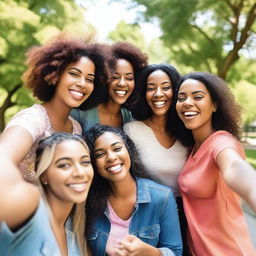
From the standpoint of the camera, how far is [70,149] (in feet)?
6.88

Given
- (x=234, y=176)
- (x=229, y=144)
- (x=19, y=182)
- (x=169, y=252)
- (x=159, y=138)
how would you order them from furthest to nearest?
(x=159, y=138) < (x=169, y=252) < (x=229, y=144) < (x=234, y=176) < (x=19, y=182)

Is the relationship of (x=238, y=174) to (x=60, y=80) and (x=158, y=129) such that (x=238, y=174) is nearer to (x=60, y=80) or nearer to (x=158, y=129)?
(x=158, y=129)

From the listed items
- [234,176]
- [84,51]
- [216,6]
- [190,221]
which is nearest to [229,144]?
[234,176]

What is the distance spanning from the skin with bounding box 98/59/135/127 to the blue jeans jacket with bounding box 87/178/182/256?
3.36 feet

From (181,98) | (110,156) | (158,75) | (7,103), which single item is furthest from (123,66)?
(7,103)

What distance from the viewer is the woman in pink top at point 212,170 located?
97.6 inches

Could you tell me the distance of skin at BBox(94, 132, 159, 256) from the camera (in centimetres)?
255

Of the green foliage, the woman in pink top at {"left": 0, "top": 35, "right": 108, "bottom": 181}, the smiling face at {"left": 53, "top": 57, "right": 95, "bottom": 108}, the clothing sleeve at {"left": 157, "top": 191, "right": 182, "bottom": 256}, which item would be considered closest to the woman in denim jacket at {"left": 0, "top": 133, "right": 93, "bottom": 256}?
the woman in pink top at {"left": 0, "top": 35, "right": 108, "bottom": 181}

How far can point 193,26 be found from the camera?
46.9 feet

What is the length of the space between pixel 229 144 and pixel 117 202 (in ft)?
2.99

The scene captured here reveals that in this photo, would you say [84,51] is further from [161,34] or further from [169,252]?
[161,34]

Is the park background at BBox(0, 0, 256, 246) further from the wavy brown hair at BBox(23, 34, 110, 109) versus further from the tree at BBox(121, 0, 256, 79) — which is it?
the wavy brown hair at BBox(23, 34, 110, 109)

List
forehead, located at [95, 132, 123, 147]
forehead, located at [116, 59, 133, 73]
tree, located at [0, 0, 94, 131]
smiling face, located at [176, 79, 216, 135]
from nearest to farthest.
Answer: forehead, located at [95, 132, 123, 147], smiling face, located at [176, 79, 216, 135], forehead, located at [116, 59, 133, 73], tree, located at [0, 0, 94, 131]

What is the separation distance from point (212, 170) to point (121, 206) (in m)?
0.71
